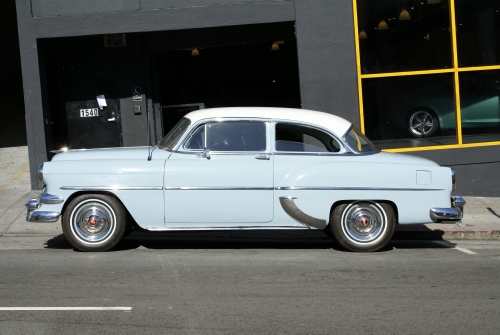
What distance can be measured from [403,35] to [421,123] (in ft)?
5.67

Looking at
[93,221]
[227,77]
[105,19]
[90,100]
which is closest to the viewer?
[93,221]

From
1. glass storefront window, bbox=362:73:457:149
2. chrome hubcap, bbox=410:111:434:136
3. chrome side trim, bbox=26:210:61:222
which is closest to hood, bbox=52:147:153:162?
chrome side trim, bbox=26:210:61:222

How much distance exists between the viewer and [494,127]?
12.8 meters

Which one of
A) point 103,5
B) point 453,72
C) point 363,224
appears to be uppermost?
point 103,5

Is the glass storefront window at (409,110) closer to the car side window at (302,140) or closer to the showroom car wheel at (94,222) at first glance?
the car side window at (302,140)

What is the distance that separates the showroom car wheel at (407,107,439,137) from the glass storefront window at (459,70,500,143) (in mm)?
561

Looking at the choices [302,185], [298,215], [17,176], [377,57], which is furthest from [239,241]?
[17,176]

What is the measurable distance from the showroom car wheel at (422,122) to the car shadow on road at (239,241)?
3.70 m

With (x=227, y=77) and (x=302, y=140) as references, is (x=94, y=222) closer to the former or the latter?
(x=302, y=140)

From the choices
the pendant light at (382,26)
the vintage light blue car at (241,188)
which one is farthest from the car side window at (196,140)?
the pendant light at (382,26)

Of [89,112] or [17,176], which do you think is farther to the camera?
[89,112]

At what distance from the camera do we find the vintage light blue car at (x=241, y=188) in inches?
311

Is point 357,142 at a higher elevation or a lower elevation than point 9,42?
lower

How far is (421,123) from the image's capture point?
1278 cm
